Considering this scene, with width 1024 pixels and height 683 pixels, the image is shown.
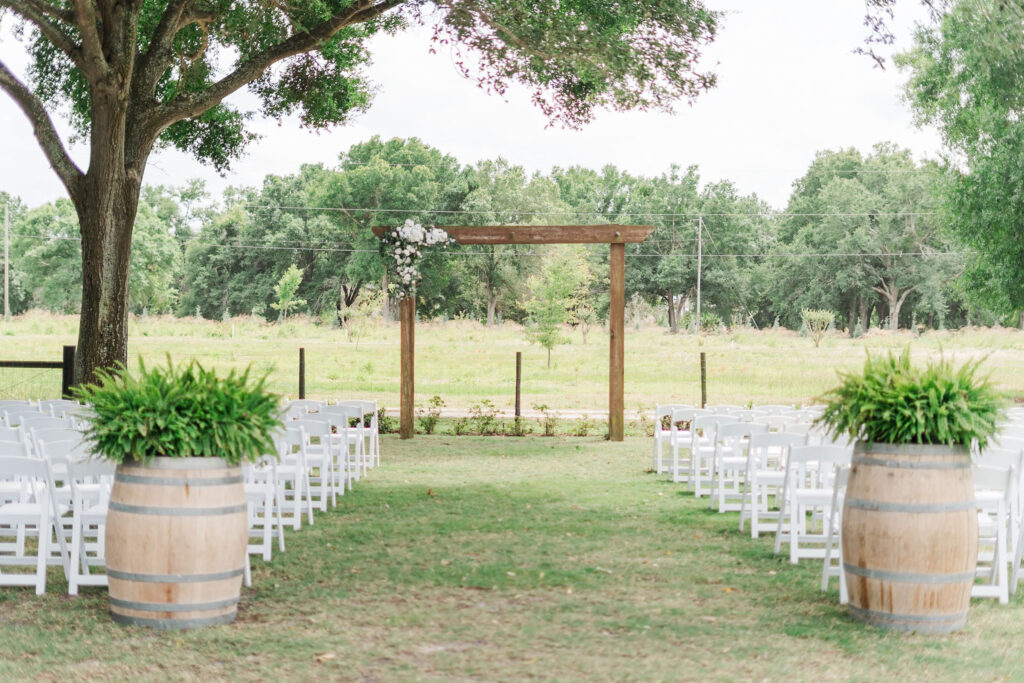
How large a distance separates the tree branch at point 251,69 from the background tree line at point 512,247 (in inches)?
1247

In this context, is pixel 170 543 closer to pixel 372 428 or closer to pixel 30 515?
pixel 30 515

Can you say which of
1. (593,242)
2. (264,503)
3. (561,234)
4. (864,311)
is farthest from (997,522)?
(864,311)

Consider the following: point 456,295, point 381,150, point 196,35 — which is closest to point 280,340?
point 456,295

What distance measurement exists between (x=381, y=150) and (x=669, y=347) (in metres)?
23.3

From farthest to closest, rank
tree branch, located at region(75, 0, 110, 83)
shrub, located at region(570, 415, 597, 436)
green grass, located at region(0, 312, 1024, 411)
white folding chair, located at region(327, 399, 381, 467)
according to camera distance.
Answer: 1. green grass, located at region(0, 312, 1024, 411)
2. shrub, located at region(570, 415, 597, 436)
3. white folding chair, located at region(327, 399, 381, 467)
4. tree branch, located at region(75, 0, 110, 83)

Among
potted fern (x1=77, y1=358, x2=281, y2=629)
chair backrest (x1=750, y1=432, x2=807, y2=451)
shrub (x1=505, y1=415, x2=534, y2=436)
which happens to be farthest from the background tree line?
potted fern (x1=77, y1=358, x2=281, y2=629)

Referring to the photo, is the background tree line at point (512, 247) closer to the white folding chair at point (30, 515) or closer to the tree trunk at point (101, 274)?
the tree trunk at point (101, 274)

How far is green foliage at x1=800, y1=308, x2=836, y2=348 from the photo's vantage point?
136 ft

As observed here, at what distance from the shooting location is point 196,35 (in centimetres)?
1530

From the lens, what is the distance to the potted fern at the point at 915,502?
201 inches

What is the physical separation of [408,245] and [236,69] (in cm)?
350

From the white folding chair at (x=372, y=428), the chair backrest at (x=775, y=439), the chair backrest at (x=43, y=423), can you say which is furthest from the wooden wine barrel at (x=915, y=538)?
the white folding chair at (x=372, y=428)

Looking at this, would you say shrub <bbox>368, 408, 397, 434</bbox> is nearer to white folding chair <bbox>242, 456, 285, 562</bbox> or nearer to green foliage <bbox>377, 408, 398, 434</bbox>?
green foliage <bbox>377, 408, 398, 434</bbox>

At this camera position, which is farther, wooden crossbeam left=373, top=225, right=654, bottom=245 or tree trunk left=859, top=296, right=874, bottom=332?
tree trunk left=859, top=296, right=874, bottom=332
